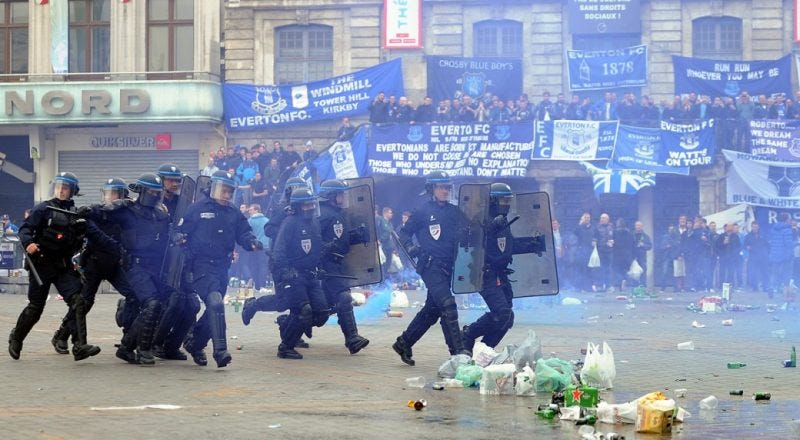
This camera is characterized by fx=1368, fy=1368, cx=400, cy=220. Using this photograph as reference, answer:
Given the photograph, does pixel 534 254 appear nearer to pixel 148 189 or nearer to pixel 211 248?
pixel 211 248

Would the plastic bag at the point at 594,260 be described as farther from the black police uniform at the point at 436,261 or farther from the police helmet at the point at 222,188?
the police helmet at the point at 222,188

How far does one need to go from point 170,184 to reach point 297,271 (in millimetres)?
1409

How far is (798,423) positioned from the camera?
822 cm

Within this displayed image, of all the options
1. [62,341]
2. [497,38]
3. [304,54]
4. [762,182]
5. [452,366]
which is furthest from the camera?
[304,54]

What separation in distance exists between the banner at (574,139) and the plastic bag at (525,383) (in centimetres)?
1822

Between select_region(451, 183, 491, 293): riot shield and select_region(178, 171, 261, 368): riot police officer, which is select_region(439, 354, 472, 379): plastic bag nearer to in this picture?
select_region(451, 183, 491, 293): riot shield

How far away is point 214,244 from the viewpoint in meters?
11.8

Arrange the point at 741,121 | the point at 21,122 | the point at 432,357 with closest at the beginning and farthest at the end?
the point at 432,357, the point at 741,121, the point at 21,122

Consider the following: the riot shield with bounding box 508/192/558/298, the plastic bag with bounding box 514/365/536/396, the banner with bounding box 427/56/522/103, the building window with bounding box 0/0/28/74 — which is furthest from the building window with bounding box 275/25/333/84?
the plastic bag with bounding box 514/365/536/396

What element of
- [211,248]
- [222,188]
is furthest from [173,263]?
[222,188]

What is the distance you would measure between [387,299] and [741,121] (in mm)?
10910

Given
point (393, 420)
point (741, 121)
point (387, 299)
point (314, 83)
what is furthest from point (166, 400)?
point (314, 83)

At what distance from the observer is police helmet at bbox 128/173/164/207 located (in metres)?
11.9

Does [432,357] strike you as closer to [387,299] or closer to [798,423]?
[798,423]
